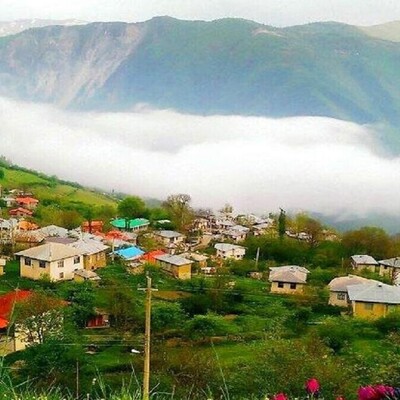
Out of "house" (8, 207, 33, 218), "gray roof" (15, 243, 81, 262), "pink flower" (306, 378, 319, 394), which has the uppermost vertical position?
"pink flower" (306, 378, 319, 394)

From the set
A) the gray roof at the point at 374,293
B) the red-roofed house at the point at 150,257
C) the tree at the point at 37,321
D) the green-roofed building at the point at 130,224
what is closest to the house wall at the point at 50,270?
the red-roofed house at the point at 150,257

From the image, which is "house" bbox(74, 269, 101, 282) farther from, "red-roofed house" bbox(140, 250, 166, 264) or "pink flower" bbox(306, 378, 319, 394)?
"pink flower" bbox(306, 378, 319, 394)

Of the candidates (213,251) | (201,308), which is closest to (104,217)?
(213,251)

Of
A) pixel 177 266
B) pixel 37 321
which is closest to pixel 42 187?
pixel 177 266

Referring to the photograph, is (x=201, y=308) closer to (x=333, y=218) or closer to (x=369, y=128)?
(x=333, y=218)

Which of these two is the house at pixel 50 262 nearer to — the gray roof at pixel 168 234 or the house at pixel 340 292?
the house at pixel 340 292

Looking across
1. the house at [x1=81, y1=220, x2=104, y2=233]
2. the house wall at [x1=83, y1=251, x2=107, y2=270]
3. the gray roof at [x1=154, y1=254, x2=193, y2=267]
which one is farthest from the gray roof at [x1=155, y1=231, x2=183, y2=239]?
the gray roof at [x1=154, y1=254, x2=193, y2=267]

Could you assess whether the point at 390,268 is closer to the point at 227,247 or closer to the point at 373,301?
the point at 227,247
